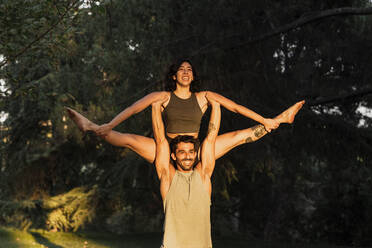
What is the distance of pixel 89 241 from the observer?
10773 mm

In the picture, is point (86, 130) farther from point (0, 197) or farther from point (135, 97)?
point (0, 197)

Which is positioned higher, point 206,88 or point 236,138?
point 206,88

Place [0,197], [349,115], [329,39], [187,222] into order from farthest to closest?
[0,197]
[349,115]
[329,39]
[187,222]

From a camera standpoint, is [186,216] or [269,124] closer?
[186,216]

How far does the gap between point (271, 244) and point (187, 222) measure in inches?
254

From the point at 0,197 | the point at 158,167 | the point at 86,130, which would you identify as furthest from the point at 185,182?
the point at 0,197

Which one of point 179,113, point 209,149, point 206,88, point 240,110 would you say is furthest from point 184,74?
point 206,88

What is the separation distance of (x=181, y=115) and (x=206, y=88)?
3348 millimetres

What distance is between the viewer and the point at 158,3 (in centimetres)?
862

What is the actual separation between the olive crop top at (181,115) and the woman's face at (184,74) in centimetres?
16

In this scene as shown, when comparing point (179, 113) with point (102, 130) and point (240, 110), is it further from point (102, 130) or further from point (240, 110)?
point (102, 130)

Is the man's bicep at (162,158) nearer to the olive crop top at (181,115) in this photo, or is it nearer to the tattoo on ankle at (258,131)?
the olive crop top at (181,115)

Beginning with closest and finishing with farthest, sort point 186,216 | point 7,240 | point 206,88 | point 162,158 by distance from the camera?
point 186,216 < point 162,158 < point 206,88 < point 7,240

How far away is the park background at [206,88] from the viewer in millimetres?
7570
